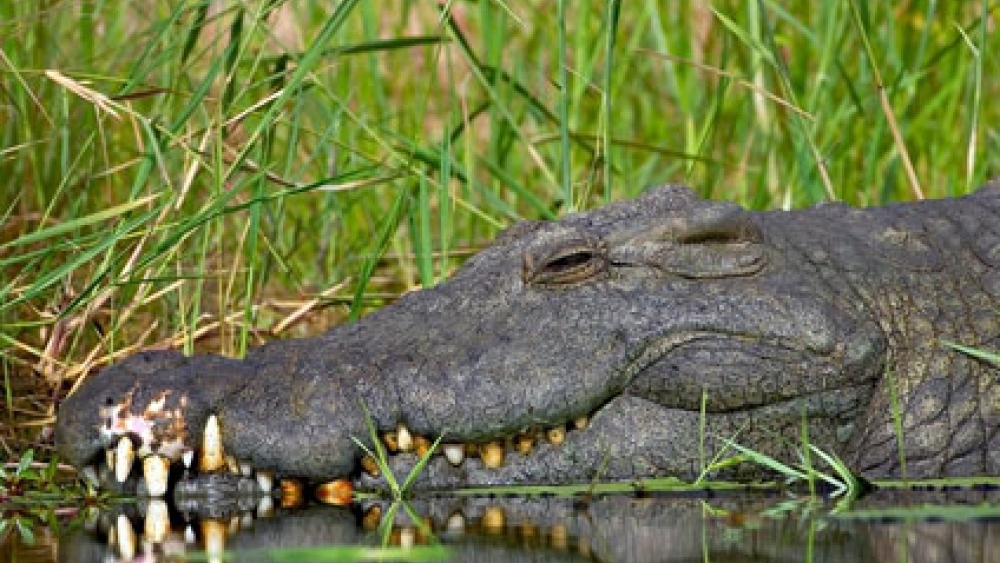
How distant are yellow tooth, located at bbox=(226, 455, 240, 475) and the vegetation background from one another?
0.62m

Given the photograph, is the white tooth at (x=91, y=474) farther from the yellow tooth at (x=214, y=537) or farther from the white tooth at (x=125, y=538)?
the yellow tooth at (x=214, y=537)

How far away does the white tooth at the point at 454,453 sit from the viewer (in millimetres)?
5133

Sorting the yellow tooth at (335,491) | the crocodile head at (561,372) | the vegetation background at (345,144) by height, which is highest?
the vegetation background at (345,144)

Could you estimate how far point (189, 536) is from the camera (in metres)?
4.43

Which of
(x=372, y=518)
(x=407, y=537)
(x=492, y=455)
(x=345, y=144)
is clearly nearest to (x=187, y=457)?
(x=372, y=518)

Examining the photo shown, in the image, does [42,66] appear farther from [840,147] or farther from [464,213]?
[840,147]

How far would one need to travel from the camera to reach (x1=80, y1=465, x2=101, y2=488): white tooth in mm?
5156

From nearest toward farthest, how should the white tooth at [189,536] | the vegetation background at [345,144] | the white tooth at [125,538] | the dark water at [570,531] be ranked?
the dark water at [570,531] < the white tooth at [125,538] < the white tooth at [189,536] < the vegetation background at [345,144]

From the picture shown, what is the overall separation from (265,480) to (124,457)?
13.5 inches

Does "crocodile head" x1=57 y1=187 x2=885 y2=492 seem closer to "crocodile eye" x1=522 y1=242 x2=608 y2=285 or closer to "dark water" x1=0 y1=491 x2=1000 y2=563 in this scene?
"crocodile eye" x1=522 y1=242 x2=608 y2=285

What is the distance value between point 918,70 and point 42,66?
10.7 feet

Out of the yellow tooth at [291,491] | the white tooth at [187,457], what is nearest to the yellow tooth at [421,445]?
the yellow tooth at [291,491]

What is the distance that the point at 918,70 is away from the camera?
794 cm

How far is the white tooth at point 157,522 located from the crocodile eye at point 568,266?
110 cm
